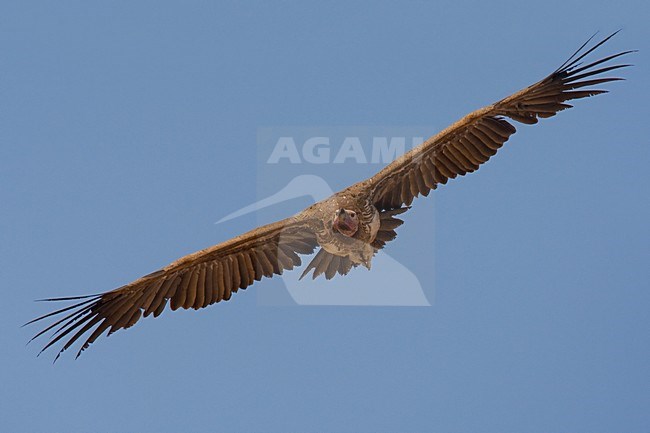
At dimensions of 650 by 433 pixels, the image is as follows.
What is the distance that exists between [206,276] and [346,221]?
8.79 feet

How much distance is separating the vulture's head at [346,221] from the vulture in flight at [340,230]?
0.05 ft

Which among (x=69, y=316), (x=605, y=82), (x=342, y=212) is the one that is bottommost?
(x=69, y=316)

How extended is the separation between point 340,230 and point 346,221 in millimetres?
195

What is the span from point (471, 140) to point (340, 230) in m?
2.50

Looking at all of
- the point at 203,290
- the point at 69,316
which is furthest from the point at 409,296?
the point at 69,316

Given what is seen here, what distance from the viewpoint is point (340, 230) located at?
A: 2508cm

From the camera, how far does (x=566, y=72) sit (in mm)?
24906

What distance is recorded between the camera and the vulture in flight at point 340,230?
82.2 ft

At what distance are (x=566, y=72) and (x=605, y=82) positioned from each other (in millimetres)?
598

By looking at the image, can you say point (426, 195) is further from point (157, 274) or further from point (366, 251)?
point (157, 274)

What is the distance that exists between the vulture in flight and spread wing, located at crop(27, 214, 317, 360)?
0.05 feet

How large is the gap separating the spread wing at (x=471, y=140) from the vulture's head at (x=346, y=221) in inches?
26.3

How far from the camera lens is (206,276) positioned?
26.3 metres

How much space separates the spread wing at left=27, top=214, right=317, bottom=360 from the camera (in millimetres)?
25516
